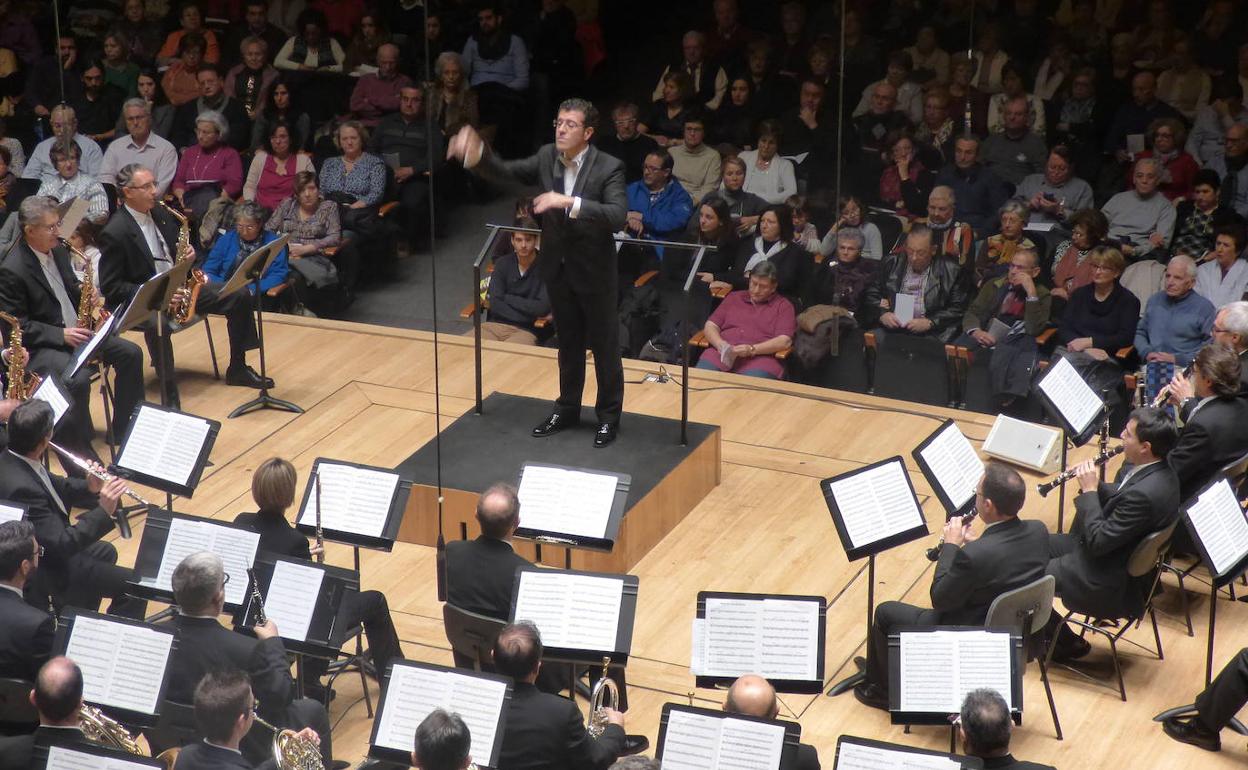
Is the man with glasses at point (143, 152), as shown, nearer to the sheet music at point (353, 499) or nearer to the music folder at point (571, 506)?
the sheet music at point (353, 499)

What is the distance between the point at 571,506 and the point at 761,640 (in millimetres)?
1016

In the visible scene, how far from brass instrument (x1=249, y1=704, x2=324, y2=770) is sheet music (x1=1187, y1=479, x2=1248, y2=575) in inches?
108

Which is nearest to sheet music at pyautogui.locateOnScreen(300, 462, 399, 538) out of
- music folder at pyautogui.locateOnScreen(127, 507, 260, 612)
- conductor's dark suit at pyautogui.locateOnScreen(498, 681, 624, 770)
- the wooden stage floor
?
music folder at pyautogui.locateOnScreen(127, 507, 260, 612)

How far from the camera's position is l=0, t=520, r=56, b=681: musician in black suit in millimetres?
4871

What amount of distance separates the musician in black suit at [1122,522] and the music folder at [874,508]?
586mm

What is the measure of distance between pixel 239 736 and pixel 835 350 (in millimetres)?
4313

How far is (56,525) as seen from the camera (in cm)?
555

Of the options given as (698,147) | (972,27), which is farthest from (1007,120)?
(698,147)

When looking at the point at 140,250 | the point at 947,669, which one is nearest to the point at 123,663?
the point at 947,669

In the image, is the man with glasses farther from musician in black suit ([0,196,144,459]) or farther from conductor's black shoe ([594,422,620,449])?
conductor's black shoe ([594,422,620,449])

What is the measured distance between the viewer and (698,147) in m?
9.25

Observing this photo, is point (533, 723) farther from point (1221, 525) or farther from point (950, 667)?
point (1221, 525)

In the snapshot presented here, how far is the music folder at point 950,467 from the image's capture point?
5625mm

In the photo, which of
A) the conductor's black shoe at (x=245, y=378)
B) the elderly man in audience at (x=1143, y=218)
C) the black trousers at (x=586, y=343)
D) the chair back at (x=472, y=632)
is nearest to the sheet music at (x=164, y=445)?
the chair back at (x=472, y=632)
